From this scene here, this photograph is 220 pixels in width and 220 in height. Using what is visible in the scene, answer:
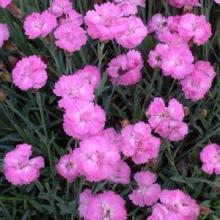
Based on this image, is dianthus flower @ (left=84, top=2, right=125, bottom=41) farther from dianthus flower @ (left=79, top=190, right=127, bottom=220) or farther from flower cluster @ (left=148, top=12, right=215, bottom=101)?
dianthus flower @ (left=79, top=190, right=127, bottom=220)

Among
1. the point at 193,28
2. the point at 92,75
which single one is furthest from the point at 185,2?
the point at 92,75

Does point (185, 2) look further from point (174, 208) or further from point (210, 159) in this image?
point (174, 208)

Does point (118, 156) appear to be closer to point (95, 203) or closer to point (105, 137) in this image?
point (105, 137)

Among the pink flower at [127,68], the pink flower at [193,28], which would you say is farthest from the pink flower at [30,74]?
the pink flower at [193,28]

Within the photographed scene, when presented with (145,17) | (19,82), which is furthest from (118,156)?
(145,17)

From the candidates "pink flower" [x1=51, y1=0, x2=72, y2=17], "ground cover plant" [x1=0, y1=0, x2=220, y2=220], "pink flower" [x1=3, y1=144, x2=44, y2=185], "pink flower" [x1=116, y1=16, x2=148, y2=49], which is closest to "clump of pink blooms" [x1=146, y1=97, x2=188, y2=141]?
"ground cover plant" [x1=0, y1=0, x2=220, y2=220]
